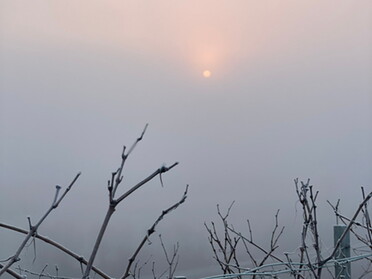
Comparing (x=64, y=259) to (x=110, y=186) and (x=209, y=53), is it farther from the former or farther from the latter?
(x=110, y=186)

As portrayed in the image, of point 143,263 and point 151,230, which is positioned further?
point 143,263

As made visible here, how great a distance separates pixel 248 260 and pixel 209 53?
0.91 meters

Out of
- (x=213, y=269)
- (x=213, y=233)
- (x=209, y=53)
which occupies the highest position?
(x=209, y=53)

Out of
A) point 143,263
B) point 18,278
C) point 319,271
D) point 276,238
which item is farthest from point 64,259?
point 18,278

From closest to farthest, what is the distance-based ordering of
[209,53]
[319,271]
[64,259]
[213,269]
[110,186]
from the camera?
[110,186]
[319,271]
[64,259]
[213,269]
[209,53]

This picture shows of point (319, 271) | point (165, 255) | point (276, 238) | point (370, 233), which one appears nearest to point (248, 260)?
point (276, 238)

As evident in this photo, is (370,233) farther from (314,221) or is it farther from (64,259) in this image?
(64,259)

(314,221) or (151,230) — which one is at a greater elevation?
(314,221)

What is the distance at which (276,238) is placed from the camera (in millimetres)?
1694

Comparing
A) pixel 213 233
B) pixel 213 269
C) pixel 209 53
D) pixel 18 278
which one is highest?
pixel 209 53

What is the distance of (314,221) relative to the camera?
1059 mm

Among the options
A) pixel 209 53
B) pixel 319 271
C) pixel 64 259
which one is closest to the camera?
pixel 319 271

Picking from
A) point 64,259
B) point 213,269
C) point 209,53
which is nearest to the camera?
point 64,259

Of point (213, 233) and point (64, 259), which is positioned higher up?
point (213, 233)
